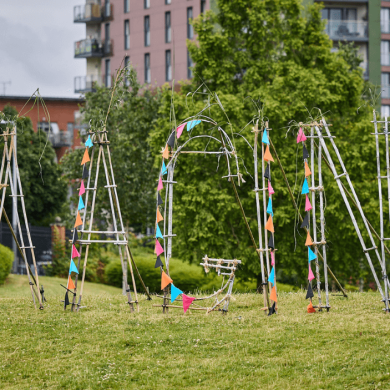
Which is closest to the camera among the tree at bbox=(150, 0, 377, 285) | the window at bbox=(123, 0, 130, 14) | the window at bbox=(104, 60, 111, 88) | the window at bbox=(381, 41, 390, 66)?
the tree at bbox=(150, 0, 377, 285)

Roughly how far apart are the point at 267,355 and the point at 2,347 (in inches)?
156

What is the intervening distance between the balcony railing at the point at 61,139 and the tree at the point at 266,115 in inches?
1175

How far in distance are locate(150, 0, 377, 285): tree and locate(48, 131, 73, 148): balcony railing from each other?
29.8 metres

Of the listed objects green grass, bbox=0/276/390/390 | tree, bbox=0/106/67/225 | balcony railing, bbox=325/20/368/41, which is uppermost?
balcony railing, bbox=325/20/368/41

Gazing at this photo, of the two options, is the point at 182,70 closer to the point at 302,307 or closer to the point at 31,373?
the point at 302,307

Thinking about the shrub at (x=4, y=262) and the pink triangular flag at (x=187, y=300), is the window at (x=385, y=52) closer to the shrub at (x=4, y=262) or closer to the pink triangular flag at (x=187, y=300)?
the shrub at (x=4, y=262)

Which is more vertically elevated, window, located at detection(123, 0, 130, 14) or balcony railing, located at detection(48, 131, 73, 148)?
window, located at detection(123, 0, 130, 14)

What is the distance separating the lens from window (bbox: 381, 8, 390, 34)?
43281 millimetres

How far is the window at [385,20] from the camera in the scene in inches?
1704

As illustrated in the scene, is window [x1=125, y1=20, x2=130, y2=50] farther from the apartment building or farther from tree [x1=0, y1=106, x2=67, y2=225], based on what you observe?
tree [x1=0, y1=106, x2=67, y2=225]

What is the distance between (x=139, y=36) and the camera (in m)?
43.5

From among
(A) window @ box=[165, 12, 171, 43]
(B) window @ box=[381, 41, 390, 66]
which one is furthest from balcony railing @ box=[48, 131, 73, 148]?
(B) window @ box=[381, 41, 390, 66]

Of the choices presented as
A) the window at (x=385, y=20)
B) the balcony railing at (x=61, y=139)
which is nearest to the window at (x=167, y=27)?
the balcony railing at (x=61, y=139)

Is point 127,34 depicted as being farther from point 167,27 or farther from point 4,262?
point 4,262
